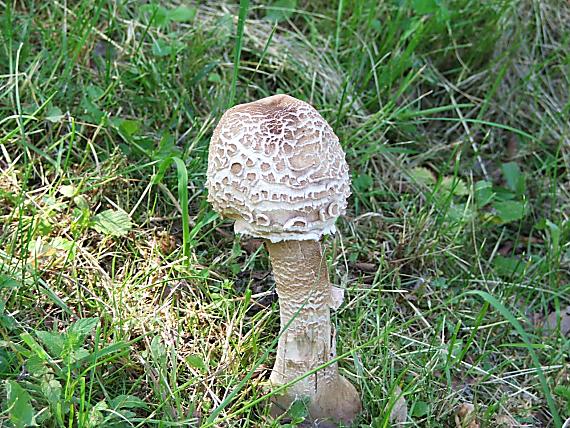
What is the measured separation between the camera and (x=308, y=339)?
2385mm

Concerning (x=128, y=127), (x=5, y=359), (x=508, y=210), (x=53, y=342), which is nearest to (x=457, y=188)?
(x=508, y=210)

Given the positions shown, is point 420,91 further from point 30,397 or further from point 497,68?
point 30,397

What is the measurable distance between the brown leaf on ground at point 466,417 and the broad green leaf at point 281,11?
2.28 meters

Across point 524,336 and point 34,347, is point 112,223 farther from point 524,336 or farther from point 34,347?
point 524,336

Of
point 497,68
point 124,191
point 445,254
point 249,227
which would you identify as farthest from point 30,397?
point 497,68

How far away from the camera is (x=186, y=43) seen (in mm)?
3551

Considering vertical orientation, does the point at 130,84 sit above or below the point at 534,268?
above

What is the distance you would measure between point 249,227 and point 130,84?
153 cm

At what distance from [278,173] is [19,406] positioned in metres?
0.99

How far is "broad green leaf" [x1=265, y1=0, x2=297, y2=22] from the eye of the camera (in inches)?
151

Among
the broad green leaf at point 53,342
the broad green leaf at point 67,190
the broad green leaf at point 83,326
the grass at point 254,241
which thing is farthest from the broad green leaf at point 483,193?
the broad green leaf at point 53,342

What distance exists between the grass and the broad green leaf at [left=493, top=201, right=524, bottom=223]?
1 cm

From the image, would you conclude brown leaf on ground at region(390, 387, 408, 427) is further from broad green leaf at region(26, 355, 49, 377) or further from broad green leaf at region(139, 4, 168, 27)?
broad green leaf at region(139, 4, 168, 27)

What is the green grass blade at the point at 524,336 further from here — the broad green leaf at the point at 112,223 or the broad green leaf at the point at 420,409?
the broad green leaf at the point at 112,223
